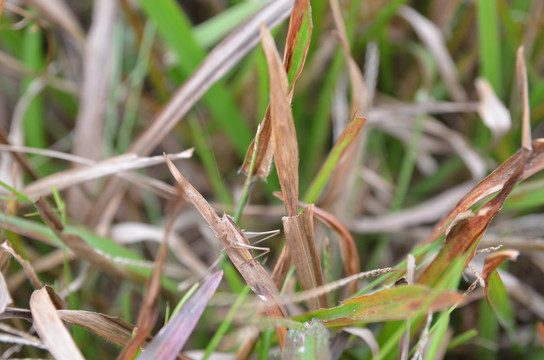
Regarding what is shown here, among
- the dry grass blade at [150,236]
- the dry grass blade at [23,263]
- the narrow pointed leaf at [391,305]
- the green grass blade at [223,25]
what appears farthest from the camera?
the green grass blade at [223,25]

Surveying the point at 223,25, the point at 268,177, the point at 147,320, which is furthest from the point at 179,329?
the point at 223,25

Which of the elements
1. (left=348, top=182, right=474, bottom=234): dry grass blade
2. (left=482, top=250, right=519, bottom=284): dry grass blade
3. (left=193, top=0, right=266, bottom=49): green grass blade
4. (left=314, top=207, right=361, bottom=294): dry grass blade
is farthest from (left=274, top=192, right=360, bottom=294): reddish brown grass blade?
(left=193, top=0, right=266, bottom=49): green grass blade

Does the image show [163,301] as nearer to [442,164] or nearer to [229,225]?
[229,225]

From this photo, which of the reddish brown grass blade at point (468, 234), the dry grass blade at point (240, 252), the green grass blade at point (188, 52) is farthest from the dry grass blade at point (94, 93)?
the reddish brown grass blade at point (468, 234)

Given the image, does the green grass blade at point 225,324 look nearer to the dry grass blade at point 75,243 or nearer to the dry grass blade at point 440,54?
the dry grass blade at point 75,243

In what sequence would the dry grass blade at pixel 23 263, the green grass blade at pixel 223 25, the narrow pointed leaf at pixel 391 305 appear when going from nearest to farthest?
the narrow pointed leaf at pixel 391 305
the dry grass blade at pixel 23 263
the green grass blade at pixel 223 25

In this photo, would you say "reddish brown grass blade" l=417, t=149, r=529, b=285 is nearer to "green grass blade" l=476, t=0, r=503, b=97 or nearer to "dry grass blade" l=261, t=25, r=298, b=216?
"dry grass blade" l=261, t=25, r=298, b=216

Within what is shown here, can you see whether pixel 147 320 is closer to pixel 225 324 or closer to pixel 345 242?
pixel 225 324
